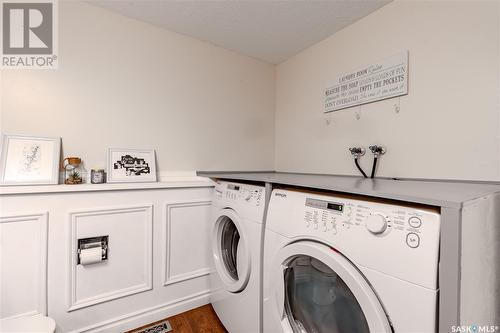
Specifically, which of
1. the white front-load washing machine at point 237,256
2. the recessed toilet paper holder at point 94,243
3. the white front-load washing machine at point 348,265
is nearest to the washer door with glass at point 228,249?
the white front-load washing machine at point 237,256

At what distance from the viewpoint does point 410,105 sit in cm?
135

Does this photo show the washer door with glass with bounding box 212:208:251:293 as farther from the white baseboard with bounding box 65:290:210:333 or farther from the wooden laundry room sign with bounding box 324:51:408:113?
the wooden laundry room sign with bounding box 324:51:408:113

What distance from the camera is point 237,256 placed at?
4.73 ft

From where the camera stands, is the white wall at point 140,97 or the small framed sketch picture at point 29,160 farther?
the white wall at point 140,97

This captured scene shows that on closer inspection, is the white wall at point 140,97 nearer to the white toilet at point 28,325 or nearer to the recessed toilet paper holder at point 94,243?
the recessed toilet paper holder at point 94,243

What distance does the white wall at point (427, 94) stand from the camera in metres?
1.11

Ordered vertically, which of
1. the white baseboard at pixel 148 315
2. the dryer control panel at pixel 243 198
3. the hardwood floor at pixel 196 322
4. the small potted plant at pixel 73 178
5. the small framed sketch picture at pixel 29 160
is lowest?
the hardwood floor at pixel 196 322

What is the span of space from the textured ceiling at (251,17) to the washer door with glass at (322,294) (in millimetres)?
1495

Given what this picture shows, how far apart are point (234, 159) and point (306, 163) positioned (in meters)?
0.64

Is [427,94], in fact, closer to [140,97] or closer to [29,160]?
[140,97]

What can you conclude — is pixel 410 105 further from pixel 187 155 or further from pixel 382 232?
pixel 187 155

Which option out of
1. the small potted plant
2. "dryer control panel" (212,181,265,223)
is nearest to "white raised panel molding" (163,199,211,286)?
"dryer control panel" (212,181,265,223)

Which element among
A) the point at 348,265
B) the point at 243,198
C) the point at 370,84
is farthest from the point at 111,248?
the point at 370,84

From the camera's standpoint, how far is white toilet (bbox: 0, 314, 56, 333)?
1041 millimetres
